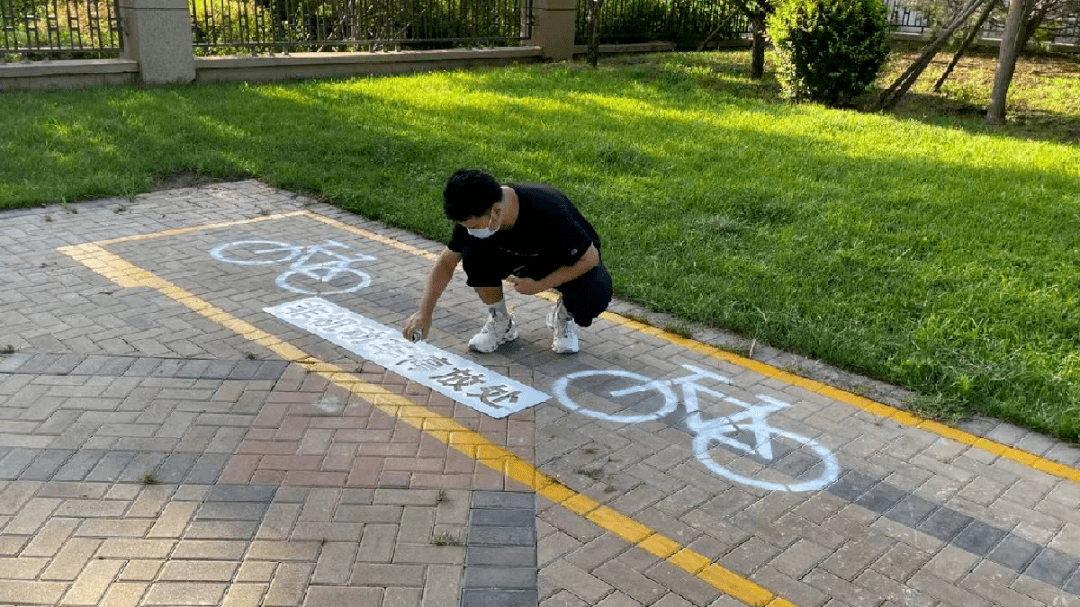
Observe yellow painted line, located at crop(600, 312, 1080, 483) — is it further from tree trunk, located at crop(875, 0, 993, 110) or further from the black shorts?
tree trunk, located at crop(875, 0, 993, 110)

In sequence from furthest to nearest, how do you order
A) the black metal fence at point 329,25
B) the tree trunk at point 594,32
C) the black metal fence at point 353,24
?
the tree trunk at point 594,32
the black metal fence at point 353,24
the black metal fence at point 329,25

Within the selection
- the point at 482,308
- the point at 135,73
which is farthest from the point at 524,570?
the point at 135,73

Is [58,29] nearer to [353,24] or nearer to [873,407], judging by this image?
[353,24]

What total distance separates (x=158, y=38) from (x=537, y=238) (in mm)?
10364

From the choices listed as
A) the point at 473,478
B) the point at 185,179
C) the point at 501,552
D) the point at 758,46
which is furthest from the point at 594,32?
the point at 501,552

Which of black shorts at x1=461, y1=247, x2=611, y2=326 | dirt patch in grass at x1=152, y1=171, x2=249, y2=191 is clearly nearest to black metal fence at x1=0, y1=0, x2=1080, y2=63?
dirt patch in grass at x1=152, y1=171, x2=249, y2=191

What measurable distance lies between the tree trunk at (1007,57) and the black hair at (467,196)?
9346mm

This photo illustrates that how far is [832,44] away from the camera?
12.3 m

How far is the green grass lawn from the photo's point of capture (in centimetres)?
556

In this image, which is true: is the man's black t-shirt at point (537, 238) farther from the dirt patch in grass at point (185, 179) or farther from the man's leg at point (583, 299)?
the dirt patch in grass at point (185, 179)

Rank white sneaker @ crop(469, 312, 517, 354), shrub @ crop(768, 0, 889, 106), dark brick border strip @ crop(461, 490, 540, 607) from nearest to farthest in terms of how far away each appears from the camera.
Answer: dark brick border strip @ crop(461, 490, 540, 607)
white sneaker @ crop(469, 312, 517, 354)
shrub @ crop(768, 0, 889, 106)

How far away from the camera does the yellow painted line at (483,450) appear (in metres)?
3.43

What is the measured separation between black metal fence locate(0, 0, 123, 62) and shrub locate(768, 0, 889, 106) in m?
9.03

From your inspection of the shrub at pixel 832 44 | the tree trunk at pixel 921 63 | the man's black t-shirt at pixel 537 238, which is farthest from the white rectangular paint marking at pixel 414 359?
the tree trunk at pixel 921 63
